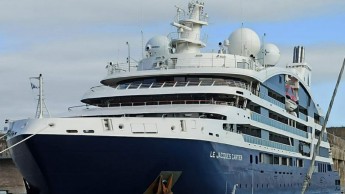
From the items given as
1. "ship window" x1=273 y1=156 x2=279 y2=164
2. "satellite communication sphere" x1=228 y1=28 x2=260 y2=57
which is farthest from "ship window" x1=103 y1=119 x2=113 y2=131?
"satellite communication sphere" x1=228 y1=28 x2=260 y2=57

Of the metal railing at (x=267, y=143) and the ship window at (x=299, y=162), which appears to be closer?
the metal railing at (x=267, y=143)

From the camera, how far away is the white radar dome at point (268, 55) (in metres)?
47.3

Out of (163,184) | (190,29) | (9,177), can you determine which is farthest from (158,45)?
(9,177)

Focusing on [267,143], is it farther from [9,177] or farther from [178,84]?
[9,177]

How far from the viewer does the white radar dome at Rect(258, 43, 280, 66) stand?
47312 millimetres

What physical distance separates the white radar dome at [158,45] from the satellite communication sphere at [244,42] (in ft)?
14.8

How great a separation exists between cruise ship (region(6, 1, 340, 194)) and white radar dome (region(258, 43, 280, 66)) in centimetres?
7

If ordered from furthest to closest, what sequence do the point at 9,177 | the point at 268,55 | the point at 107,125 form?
the point at 9,177
the point at 268,55
the point at 107,125

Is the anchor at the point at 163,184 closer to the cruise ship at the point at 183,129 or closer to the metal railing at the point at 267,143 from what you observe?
the cruise ship at the point at 183,129

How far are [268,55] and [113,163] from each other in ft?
74.8

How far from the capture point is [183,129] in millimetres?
29078

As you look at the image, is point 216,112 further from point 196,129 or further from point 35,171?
point 35,171

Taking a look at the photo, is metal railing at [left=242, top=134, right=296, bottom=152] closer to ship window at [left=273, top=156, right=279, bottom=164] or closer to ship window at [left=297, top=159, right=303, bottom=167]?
ship window at [left=273, top=156, right=279, bottom=164]

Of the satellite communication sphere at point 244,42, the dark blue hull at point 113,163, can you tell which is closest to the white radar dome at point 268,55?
the satellite communication sphere at point 244,42
